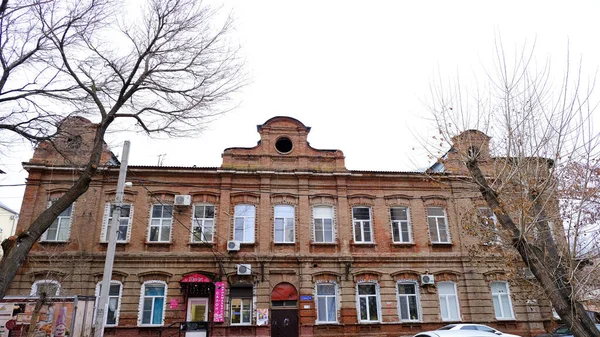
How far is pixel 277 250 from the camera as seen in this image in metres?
16.9

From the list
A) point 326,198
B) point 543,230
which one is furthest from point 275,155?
point 543,230

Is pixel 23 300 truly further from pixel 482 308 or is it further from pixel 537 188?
pixel 482 308

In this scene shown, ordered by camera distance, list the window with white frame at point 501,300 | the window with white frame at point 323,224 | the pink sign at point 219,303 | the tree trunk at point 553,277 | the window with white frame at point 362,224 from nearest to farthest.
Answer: the tree trunk at point 553,277
the pink sign at point 219,303
the window with white frame at point 501,300
the window with white frame at point 323,224
the window with white frame at point 362,224

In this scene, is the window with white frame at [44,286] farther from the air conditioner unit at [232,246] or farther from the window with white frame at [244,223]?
the window with white frame at [244,223]

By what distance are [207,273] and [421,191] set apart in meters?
10.3

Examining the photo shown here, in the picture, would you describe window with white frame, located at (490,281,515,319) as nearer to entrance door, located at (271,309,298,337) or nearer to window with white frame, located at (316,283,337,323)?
window with white frame, located at (316,283,337,323)

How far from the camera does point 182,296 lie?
15.8m

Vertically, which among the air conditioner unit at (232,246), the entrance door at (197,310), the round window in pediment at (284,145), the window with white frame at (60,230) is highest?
the round window in pediment at (284,145)

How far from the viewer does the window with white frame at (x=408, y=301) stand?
16.6 metres

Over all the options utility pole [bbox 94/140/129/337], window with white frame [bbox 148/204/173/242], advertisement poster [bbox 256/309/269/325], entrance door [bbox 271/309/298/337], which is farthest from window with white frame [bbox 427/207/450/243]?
utility pole [bbox 94/140/129/337]

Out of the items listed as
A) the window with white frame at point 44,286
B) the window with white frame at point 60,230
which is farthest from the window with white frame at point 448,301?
the window with white frame at point 60,230

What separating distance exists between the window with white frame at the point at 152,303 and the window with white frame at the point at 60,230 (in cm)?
400

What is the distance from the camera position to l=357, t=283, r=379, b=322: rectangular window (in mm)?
16438

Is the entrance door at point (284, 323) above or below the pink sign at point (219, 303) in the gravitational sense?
below
